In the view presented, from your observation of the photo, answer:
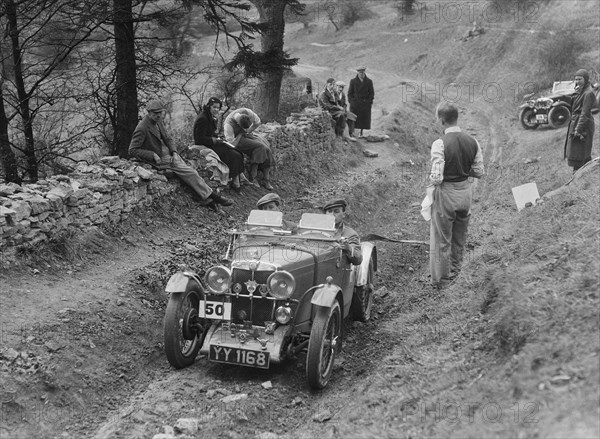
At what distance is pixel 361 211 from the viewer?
13.9m

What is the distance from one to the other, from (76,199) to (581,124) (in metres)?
A: 7.97

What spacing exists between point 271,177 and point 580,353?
9.76 meters

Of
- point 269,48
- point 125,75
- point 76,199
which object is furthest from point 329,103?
point 76,199

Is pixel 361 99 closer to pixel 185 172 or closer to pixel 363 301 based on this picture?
pixel 185 172

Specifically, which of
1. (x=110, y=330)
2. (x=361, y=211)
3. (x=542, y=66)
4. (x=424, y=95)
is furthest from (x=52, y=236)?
(x=542, y=66)

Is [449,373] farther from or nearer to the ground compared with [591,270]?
nearer to the ground

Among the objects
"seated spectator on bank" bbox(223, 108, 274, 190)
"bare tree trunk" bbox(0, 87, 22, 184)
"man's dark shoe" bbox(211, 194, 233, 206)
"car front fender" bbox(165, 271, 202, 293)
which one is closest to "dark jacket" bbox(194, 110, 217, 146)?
"seated spectator on bank" bbox(223, 108, 274, 190)

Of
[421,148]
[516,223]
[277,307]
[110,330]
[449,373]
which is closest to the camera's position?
[449,373]

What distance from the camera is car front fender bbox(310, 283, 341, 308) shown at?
6404 millimetres

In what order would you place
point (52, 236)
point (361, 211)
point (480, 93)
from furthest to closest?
point (480, 93) < point (361, 211) < point (52, 236)

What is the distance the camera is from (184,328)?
6793 millimetres

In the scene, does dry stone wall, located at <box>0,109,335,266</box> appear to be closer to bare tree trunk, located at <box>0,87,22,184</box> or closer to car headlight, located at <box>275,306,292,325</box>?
bare tree trunk, located at <box>0,87,22,184</box>

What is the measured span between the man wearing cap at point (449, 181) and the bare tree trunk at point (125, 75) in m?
6.60

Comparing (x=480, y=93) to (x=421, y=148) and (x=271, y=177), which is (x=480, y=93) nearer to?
(x=421, y=148)
